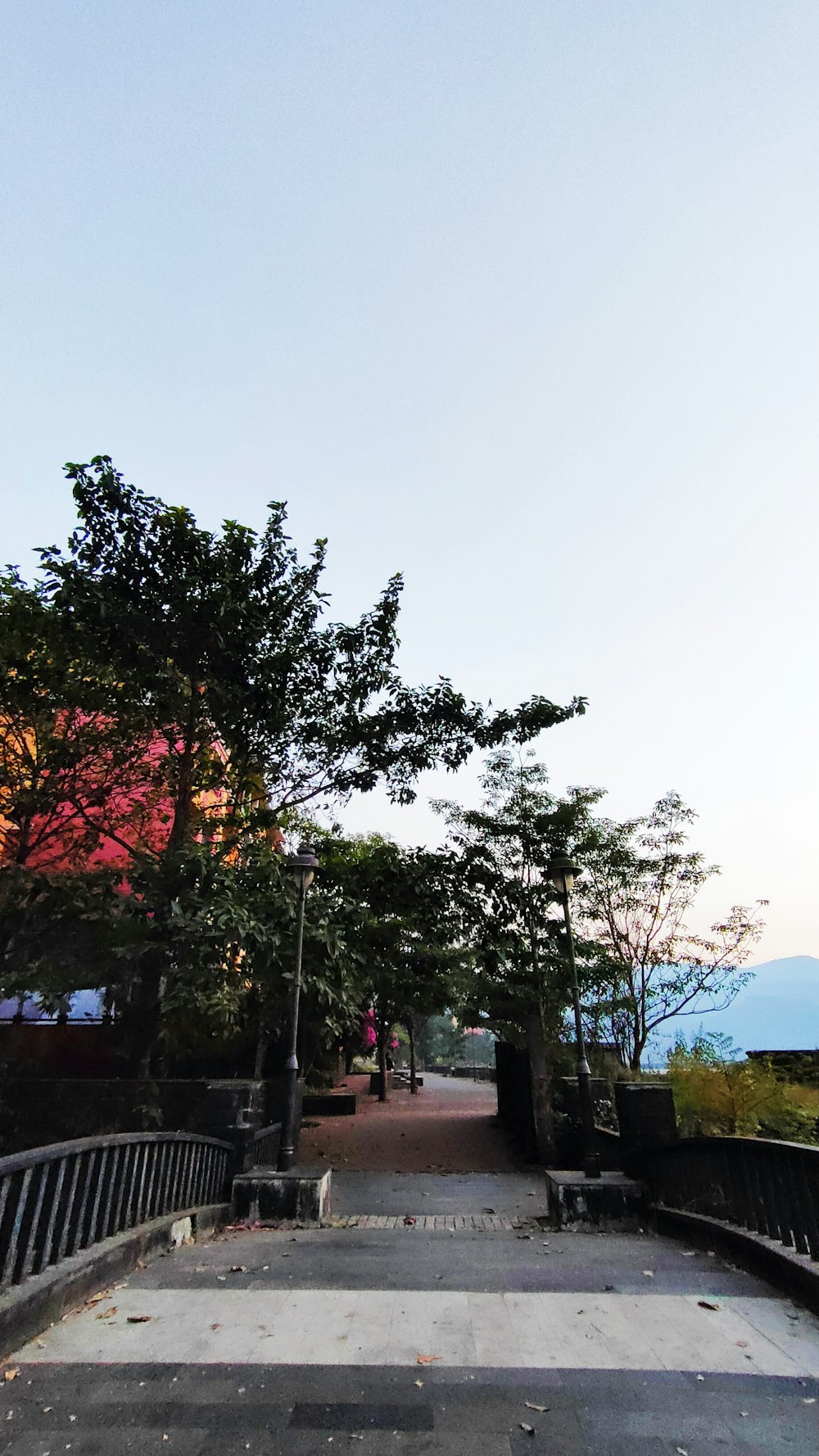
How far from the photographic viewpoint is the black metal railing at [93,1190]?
154 inches

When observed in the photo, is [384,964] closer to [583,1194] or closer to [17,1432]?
[583,1194]

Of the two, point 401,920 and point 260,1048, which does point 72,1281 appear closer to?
point 260,1048

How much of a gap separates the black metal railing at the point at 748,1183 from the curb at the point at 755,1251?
0.11 metres

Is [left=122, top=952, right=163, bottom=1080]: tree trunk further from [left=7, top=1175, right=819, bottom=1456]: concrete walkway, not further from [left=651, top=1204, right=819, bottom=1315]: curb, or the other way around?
[left=651, top=1204, right=819, bottom=1315]: curb

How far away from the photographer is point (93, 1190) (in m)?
5.22

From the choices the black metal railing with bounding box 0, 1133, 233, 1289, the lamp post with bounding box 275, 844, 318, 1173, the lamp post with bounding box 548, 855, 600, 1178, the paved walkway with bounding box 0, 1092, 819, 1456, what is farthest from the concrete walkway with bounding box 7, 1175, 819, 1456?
the lamp post with bounding box 275, 844, 318, 1173

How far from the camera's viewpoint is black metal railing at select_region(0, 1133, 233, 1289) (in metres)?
3.91

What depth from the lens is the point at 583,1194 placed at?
756 cm

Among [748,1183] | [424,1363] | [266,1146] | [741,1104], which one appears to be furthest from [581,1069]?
[424,1363]

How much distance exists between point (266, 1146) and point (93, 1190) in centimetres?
507

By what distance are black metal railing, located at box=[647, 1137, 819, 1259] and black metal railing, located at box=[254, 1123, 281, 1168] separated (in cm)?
458

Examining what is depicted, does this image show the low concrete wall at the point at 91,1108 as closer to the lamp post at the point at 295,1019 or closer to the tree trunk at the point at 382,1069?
the lamp post at the point at 295,1019

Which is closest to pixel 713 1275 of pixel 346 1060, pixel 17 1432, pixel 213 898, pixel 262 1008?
pixel 17 1432

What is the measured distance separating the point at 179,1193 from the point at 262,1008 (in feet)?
17.2
